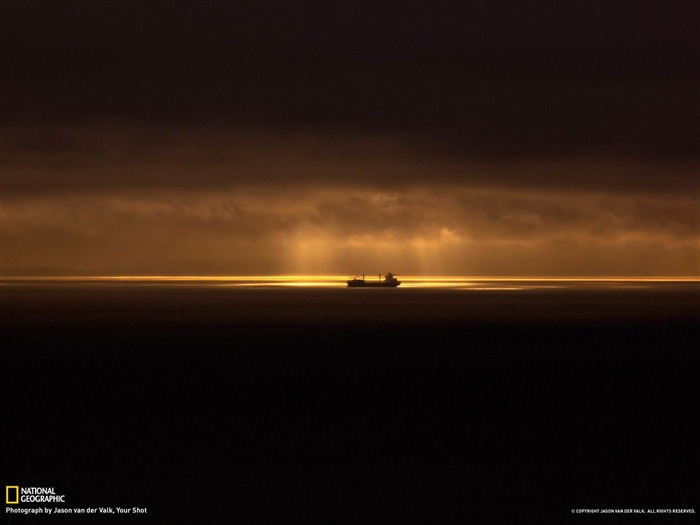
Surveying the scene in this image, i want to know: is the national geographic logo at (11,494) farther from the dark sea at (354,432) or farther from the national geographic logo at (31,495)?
the dark sea at (354,432)

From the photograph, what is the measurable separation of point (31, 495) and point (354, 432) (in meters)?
11.1

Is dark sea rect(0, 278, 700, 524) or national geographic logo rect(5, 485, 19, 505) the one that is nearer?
national geographic logo rect(5, 485, 19, 505)

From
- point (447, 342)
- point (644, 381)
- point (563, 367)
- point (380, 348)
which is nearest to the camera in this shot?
point (644, 381)

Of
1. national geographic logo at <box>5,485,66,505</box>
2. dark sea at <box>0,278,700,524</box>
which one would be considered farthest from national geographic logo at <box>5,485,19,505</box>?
dark sea at <box>0,278,700,524</box>

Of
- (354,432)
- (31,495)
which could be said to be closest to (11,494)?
(31,495)

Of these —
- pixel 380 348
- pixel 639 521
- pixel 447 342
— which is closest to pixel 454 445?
pixel 639 521

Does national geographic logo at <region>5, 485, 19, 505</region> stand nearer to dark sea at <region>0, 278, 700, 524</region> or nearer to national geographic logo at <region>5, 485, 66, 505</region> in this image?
national geographic logo at <region>5, 485, 66, 505</region>

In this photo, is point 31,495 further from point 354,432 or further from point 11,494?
point 354,432

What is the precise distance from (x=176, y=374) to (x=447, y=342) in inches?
974

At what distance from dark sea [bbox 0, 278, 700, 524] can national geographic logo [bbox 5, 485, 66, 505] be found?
0.93 ft

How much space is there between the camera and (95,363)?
49.2m

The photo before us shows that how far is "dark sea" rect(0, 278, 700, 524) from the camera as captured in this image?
2145 centimetres

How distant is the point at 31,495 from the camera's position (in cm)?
2141

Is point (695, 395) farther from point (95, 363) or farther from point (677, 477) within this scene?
point (95, 363)
